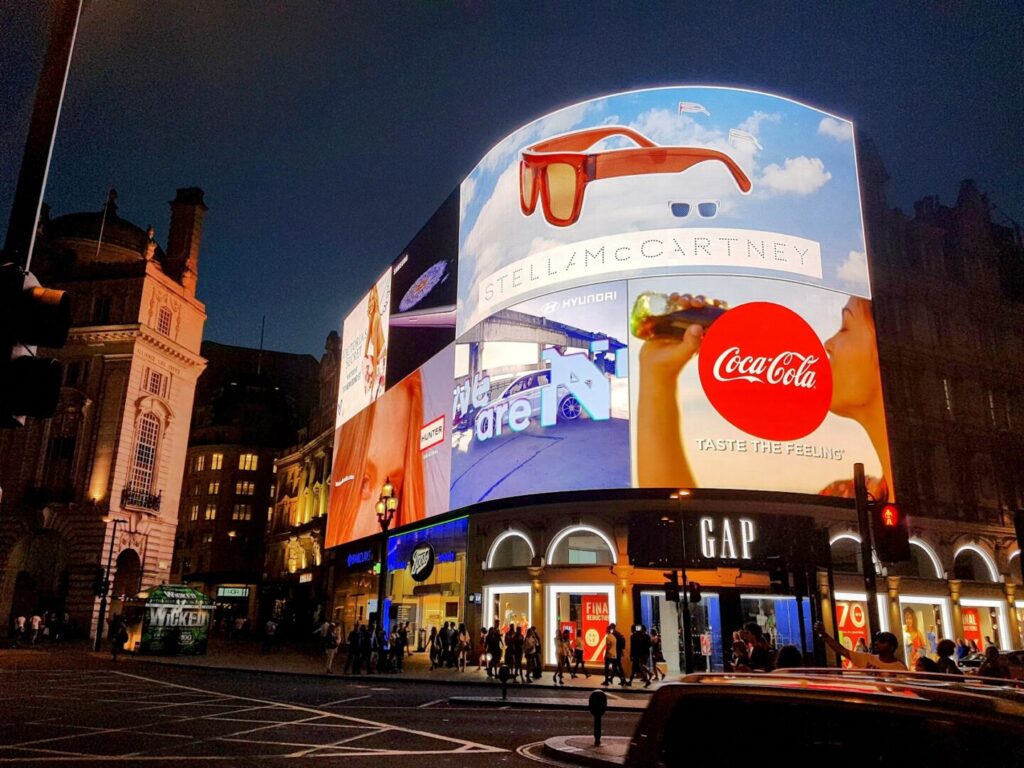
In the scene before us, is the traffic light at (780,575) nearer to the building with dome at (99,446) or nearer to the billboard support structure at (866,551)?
the billboard support structure at (866,551)

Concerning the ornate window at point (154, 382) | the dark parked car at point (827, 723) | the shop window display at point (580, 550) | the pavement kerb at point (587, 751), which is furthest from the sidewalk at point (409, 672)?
the ornate window at point (154, 382)

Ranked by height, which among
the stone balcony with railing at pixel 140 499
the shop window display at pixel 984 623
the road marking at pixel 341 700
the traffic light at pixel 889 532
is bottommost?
the road marking at pixel 341 700

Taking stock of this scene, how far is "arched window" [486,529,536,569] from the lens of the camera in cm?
3244

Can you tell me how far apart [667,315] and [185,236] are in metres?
47.3

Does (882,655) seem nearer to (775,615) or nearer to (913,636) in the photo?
(775,615)

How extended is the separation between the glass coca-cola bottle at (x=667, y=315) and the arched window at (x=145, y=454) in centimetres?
3955

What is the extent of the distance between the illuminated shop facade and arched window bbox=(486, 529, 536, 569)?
109 millimetres

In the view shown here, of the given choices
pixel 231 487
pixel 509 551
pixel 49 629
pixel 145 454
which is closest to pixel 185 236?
pixel 145 454

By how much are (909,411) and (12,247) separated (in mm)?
37838

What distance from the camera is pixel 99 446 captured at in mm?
51125

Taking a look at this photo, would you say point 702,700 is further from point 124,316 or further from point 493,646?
point 124,316

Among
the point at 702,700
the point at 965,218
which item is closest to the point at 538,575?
the point at 702,700

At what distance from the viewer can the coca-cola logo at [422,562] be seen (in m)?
37.3

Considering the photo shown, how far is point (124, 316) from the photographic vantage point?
53.3 metres
